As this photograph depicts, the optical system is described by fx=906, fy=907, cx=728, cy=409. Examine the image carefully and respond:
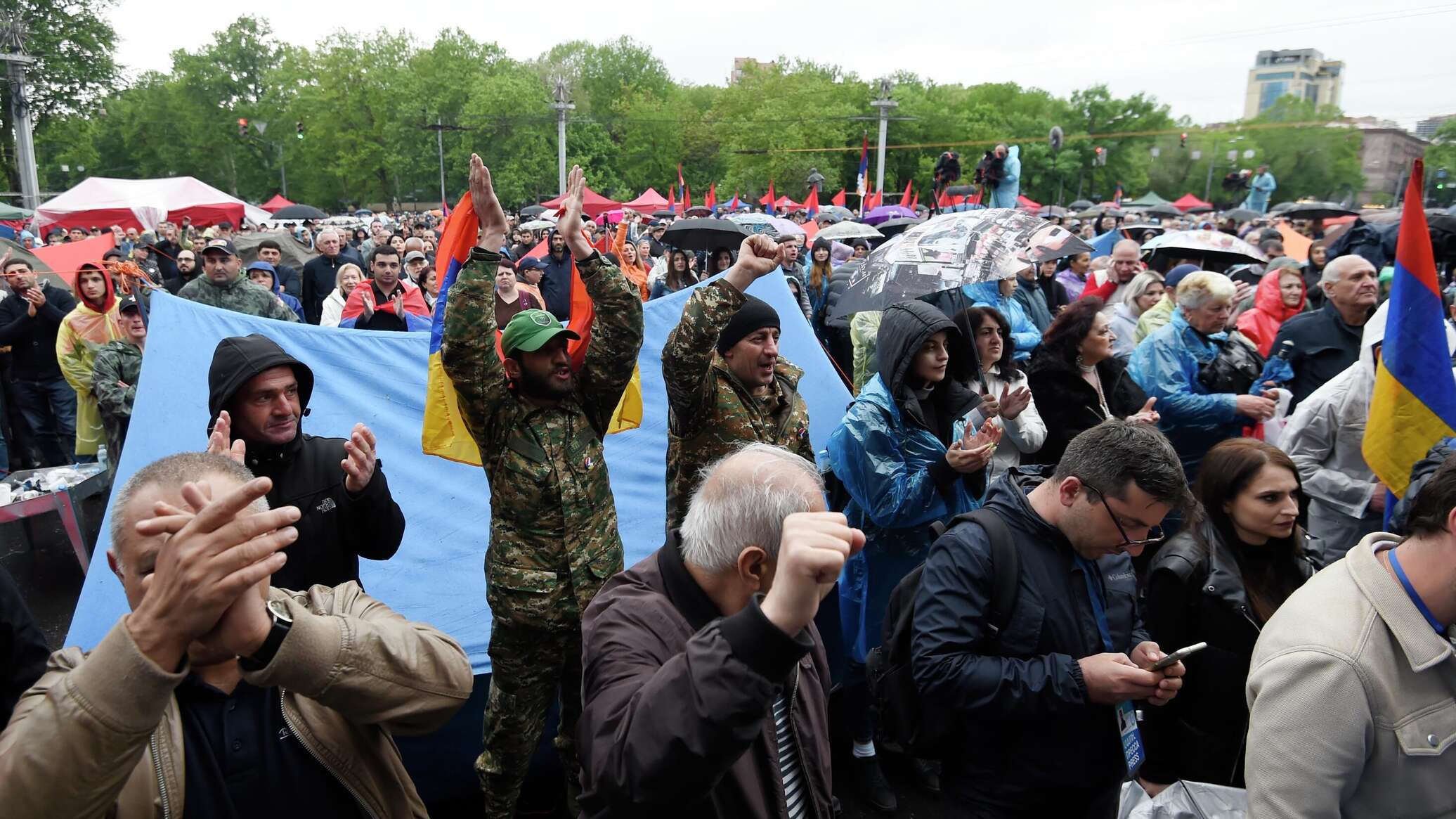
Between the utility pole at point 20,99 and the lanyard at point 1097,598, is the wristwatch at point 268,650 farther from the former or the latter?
the utility pole at point 20,99

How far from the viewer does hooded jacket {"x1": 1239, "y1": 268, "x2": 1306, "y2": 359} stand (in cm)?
670

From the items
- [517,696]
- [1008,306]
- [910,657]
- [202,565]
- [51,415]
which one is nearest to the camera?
[202,565]

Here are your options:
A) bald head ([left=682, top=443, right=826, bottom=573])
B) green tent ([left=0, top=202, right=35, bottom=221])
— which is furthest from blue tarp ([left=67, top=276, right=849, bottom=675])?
green tent ([left=0, top=202, right=35, bottom=221])

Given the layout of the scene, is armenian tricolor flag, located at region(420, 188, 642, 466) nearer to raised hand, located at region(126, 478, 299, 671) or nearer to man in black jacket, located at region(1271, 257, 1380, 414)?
raised hand, located at region(126, 478, 299, 671)

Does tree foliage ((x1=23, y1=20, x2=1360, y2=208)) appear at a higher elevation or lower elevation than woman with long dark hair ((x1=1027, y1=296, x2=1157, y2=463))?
higher

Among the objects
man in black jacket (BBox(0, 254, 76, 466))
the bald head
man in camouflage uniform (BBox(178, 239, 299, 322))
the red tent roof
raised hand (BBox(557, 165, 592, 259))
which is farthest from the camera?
the red tent roof

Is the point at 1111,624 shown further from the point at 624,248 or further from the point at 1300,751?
the point at 624,248

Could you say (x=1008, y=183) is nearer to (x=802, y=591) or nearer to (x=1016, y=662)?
(x=1016, y=662)

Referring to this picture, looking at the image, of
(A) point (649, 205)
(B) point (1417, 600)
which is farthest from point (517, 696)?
(A) point (649, 205)

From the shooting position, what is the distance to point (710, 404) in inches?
145

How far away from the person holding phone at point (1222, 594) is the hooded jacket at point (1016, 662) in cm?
48

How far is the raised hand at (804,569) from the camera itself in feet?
4.54

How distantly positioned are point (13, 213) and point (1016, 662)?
34084mm

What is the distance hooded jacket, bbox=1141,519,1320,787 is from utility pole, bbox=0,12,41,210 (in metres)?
32.7
